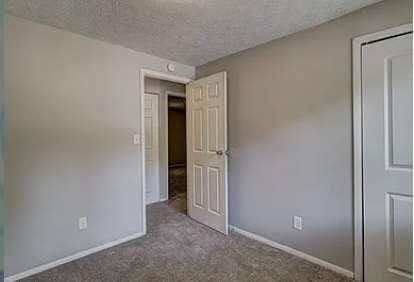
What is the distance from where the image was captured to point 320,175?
7.25 ft

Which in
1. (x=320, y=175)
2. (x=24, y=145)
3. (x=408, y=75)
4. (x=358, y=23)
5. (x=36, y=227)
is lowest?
(x=36, y=227)

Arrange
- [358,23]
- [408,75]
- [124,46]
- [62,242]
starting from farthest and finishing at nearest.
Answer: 1. [124,46]
2. [62,242]
3. [358,23]
4. [408,75]

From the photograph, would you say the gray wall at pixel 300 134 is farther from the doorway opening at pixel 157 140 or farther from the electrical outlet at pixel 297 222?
the doorway opening at pixel 157 140

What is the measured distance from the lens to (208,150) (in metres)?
3.13

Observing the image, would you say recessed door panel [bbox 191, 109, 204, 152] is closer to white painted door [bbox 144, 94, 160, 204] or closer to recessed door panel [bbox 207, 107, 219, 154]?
recessed door panel [bbox 207, 107, 219, 154]

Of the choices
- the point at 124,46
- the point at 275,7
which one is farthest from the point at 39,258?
Result: the point at 275,7

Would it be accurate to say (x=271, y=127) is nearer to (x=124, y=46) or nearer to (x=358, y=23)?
(x=358, y=23)

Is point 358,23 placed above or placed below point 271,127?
above

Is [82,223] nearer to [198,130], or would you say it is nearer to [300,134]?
[198,130]

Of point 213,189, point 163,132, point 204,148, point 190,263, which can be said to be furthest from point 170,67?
point 190,263

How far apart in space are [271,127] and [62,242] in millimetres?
2329

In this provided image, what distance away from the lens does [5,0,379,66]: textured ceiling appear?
1.86 m

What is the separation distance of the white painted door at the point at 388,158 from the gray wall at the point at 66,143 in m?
2.28

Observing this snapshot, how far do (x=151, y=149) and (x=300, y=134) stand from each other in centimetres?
274
